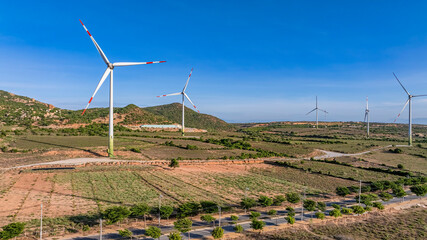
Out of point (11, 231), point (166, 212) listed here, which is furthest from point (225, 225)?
point (11, 231)

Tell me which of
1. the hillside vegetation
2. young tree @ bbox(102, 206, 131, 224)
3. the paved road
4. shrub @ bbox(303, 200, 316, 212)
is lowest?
the paved road

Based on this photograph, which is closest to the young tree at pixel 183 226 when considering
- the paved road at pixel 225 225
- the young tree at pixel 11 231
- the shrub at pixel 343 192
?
the paved road at pixel 225 225

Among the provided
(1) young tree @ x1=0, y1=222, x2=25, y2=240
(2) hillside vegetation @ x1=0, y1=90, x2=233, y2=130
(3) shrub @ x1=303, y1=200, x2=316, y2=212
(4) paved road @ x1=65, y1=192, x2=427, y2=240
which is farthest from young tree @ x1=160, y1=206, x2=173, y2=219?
(2) hillside vegetation @ x1=0, y1=90, x2=233, y2=130

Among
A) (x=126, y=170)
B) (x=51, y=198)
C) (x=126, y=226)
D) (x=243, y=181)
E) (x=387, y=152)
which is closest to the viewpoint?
(x=126, y=226)

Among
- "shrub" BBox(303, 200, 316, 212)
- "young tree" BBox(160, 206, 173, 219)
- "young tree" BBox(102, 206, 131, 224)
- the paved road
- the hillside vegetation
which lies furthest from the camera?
the hillside vegetation

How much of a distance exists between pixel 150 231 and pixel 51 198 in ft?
56.5

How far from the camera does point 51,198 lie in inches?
1181

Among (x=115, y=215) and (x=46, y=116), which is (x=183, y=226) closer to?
(x=115, y=215)

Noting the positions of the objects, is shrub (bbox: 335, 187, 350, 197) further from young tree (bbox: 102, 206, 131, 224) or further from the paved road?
young tree (bbox: 102, 206, 131, 224)

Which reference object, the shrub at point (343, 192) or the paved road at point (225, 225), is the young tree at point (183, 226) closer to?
the paved road at point (225, 225)

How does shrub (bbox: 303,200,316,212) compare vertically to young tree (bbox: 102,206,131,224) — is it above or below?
below

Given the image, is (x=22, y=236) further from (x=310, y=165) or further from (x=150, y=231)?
(x=310, y=165)

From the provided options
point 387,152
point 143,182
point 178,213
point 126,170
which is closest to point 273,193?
point 178,213

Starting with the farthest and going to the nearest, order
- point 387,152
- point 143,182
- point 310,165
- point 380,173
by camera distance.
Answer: point 387,152 < point 310,165 < point 380,173 < point 143,182
